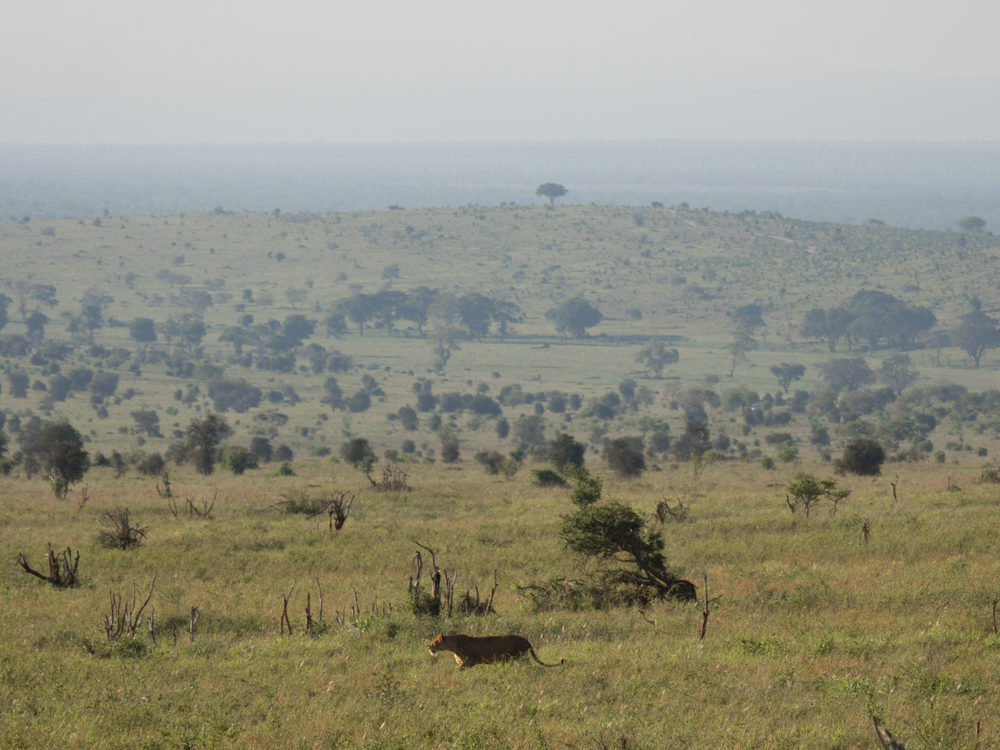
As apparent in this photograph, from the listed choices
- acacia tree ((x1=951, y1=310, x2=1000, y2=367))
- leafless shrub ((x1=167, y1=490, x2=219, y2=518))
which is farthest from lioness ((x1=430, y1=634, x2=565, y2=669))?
acacia tree ((x1=951, y1=310, x2=1000, y2=367))

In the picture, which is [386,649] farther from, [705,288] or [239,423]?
[705,288]

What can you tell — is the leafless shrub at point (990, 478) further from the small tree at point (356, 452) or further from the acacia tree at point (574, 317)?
the acacia tree at point (574, 317)

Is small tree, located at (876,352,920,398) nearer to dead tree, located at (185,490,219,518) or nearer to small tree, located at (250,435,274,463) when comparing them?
small tree, located at (250,435,274,463)

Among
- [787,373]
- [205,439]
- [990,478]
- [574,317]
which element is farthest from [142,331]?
[990,478]

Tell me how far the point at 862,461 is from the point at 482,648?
33986mm

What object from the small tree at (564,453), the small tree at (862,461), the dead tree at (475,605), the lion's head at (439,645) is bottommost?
the small tree at (564,453)

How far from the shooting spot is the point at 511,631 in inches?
494

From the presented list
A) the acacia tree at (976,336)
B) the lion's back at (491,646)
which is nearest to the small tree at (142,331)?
the acacia tree at (976,336)

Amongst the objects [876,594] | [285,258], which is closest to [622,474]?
[876,594]

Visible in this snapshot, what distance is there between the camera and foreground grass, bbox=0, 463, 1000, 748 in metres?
8.50

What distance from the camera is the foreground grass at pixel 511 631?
8500 millimetres

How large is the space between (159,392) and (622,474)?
75373 millimetres

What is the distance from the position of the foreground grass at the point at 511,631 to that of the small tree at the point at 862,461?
16012 mm

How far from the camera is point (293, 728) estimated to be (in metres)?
8.37
